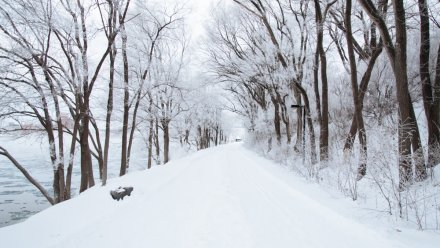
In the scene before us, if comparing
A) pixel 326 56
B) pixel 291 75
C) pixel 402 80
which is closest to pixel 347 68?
pixel 326 56

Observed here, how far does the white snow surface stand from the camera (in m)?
3.68

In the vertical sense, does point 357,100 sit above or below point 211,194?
above

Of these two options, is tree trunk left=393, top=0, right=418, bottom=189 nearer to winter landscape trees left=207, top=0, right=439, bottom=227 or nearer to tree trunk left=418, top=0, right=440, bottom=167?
winter landscape trees left=207, top=0, right=439, bottom=227

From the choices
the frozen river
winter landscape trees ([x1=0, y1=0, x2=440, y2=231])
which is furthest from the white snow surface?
the frozen river

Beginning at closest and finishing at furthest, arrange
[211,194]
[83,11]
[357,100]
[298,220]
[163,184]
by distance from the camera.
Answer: [298,220]
[211,194]
[357,100]
[163,184]
[83,11]

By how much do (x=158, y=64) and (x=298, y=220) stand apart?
61.0ft

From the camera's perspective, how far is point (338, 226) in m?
4.18

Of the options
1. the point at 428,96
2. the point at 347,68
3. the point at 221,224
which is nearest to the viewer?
the point at 221,224

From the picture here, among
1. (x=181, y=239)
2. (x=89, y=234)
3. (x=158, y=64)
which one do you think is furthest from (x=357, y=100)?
(x=158, y=64)

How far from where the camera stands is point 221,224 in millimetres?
4422

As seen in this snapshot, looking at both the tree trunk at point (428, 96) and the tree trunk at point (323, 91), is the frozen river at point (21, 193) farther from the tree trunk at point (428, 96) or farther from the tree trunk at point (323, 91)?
the tree trunk at point (428, 96)

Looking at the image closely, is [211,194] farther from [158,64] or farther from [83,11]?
[158,64]

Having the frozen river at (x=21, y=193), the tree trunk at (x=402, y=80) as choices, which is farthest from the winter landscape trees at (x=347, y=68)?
the frozen river at (x=21, y=193)

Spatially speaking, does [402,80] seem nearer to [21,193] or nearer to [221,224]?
[221,224]
